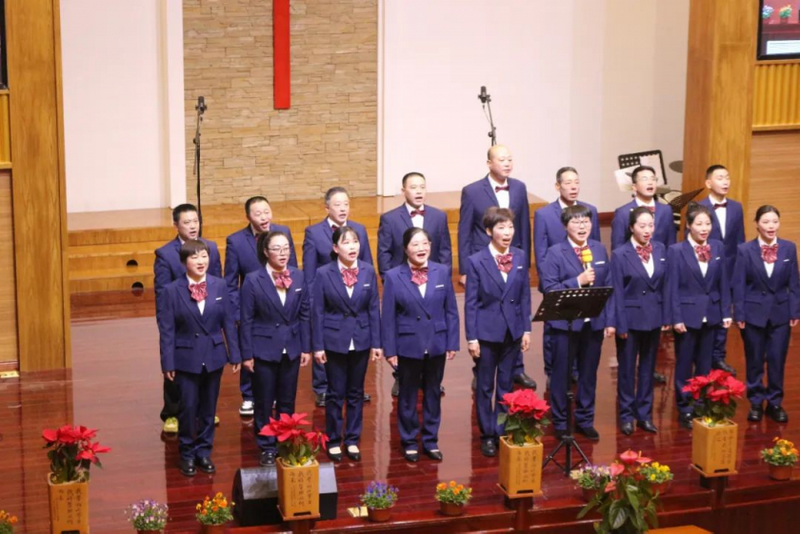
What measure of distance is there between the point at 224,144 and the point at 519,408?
6462 millimetres

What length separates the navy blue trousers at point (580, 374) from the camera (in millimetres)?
7984

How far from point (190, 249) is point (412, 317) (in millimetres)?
1326

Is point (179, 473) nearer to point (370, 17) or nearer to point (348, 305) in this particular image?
point (348, 305)

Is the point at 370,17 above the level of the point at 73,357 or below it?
above

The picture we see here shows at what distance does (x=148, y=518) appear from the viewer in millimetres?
6434

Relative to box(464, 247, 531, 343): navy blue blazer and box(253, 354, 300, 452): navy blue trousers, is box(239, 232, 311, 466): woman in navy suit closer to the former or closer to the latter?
box(253, 354, 300, 452): navy blue trousers

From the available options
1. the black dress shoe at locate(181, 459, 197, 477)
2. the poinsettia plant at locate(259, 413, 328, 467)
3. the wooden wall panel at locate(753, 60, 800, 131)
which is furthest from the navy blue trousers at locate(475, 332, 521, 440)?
the wooden wall panel at locate(753, 60, 800, 131)

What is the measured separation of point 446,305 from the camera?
7676mm

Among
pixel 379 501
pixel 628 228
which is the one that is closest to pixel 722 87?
pixel 628 228

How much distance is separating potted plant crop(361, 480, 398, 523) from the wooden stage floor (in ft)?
0.19

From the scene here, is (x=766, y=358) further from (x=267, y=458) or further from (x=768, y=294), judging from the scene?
(x=267, y=458)

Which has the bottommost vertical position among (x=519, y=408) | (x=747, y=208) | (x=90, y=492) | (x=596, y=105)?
(x=90, y=492)

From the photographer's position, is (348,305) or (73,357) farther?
(73,357)

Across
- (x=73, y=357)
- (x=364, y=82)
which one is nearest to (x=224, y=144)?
(x=364, y=82)
